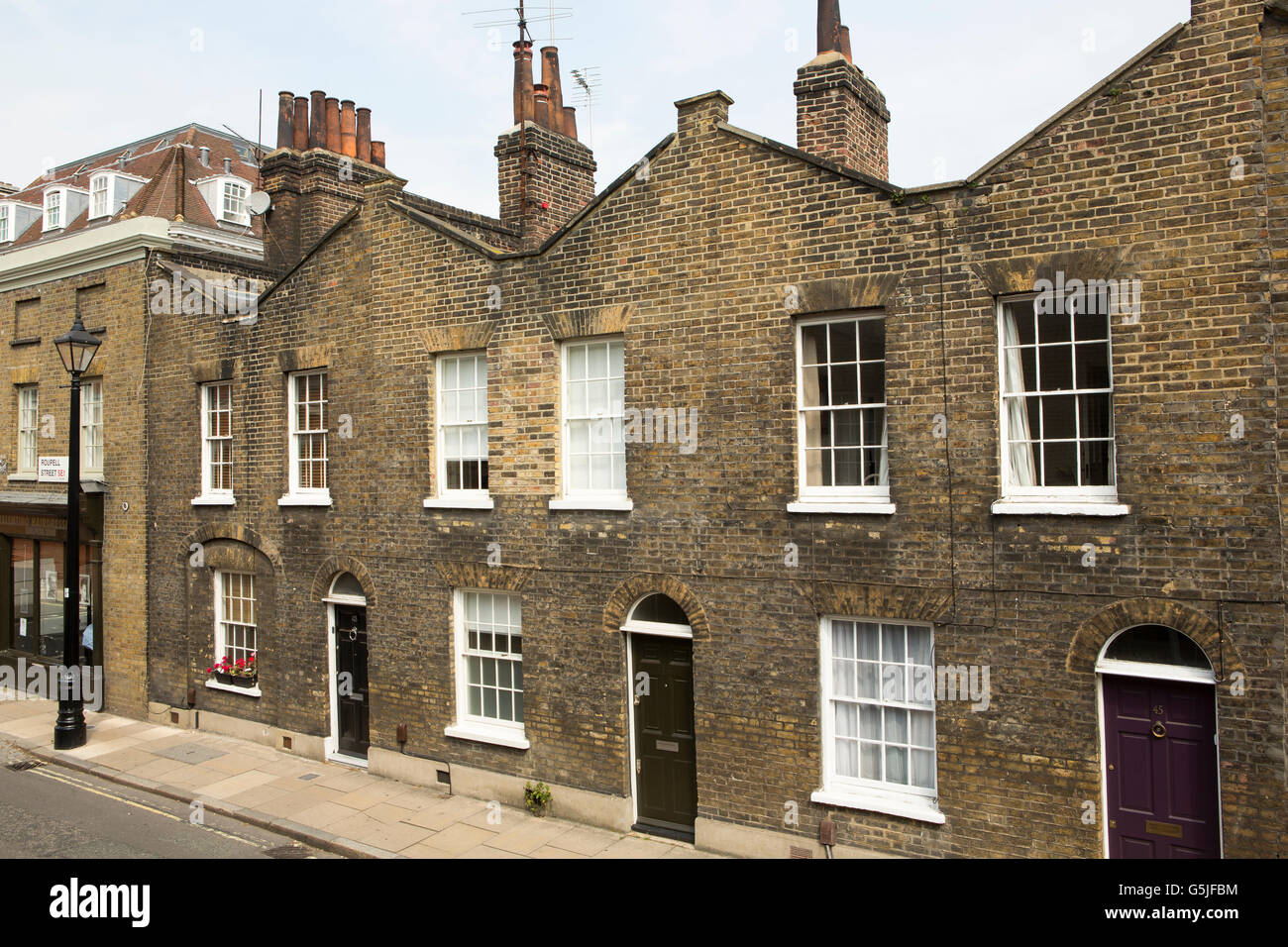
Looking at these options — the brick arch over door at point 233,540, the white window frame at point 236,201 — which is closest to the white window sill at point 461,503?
the brick arch over door at point 233,540

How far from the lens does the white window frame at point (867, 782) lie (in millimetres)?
8945

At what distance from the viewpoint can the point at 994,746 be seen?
8523 mm

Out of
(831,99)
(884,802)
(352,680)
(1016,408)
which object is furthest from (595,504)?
(352,680)

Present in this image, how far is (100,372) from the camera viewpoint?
1775 centimetres

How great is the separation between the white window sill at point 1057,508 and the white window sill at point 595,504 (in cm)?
413

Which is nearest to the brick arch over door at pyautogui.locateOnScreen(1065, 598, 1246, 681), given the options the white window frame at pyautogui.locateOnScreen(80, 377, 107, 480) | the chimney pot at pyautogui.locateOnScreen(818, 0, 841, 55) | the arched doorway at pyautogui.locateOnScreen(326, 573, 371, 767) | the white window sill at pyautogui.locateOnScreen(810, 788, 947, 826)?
the white window sill at pyautogui.locateOnScreen(810, 788, 947, 826)

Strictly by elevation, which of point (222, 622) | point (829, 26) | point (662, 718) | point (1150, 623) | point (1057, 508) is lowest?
point (662, 718)

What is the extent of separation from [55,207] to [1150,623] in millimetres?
24536

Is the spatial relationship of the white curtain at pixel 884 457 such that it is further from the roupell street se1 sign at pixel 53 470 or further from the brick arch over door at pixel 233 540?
the roupell street se1 sign at pixel 53 470

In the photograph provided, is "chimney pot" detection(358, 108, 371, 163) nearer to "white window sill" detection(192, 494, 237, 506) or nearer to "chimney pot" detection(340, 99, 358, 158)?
"chimney pot" detection(340, 99, 358, 158)

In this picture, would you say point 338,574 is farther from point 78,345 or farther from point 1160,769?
point 1160,769

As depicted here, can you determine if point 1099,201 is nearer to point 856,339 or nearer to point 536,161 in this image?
point 856,339

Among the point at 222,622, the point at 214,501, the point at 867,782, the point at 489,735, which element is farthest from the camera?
the point at 222,622

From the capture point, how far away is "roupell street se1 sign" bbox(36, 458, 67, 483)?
714 inches
